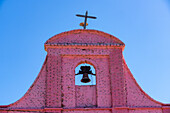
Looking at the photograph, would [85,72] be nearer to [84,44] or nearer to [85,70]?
[85,70]

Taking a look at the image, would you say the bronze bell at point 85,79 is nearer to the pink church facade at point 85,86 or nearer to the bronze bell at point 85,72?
the bronze bell at point 85,72

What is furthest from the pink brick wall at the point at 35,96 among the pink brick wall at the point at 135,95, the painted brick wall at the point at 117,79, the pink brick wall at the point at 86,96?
the pink brick wall at the point at 135,95

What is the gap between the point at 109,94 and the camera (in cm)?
1834

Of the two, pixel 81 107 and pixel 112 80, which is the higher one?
pixel 112 80

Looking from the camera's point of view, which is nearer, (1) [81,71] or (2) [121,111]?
(2) [121,111]

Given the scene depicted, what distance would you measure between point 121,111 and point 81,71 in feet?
8.34

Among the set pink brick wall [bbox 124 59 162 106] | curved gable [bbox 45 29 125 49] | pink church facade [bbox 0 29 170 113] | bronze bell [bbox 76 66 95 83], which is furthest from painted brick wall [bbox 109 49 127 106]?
bronze bell [bbox 76 66 95 83]

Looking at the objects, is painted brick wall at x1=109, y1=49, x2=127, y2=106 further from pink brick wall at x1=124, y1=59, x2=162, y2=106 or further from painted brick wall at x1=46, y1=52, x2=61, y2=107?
painted brick wall at x1=46, y1=52, x2=61, y2=107

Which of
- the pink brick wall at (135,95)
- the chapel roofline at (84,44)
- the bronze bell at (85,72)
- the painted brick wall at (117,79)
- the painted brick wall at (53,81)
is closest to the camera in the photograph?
the painted brick wall at (53,81)

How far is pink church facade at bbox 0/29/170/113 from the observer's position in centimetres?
1802

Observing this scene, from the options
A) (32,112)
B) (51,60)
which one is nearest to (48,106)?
(32,112)

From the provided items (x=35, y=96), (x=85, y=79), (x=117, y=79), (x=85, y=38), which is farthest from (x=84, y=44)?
(x=35, y=96)

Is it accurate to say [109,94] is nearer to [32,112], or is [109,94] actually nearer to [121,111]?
[121,111]

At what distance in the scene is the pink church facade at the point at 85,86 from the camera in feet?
59.1
